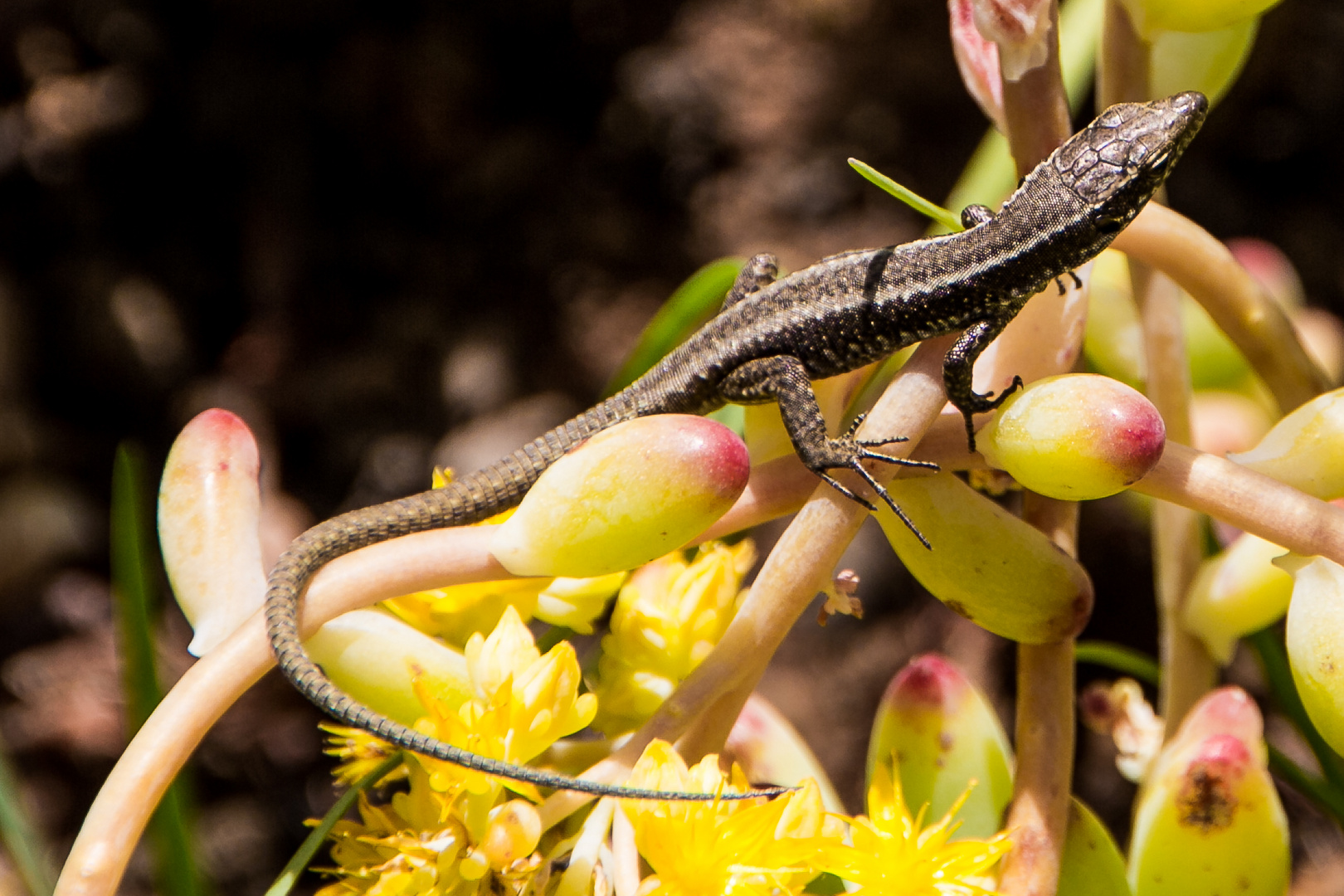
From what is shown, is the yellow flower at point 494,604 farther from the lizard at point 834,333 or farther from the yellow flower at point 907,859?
the yellow flower at point 907,859

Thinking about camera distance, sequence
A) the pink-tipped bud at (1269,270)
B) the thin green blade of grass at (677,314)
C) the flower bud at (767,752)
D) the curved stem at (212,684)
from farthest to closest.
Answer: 1. the pink-tipped bud at (1269,270)
2. the thin green blade of grass at (677,314)
3. the flower bud at (767,752)
4. the curved stem at (212,684)

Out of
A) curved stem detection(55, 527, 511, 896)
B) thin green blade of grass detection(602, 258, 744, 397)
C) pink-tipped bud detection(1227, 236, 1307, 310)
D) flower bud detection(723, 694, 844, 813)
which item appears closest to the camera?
curved stem detection(55, 527, 511, 896)

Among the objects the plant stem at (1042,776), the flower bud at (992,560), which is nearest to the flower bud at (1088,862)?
the plant stem at (1042,776)

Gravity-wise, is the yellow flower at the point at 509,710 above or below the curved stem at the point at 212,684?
below

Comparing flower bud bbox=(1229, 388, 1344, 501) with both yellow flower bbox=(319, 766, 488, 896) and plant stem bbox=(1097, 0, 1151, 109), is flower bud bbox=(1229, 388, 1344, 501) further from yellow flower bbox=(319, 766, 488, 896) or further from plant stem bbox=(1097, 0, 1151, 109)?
yellow flower bbox=(319, 766, 488, 896)

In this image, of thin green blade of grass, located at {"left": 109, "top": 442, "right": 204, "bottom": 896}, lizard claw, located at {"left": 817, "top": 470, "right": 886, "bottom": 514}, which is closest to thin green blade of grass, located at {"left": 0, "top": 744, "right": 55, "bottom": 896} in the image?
thin green blade of grass, located at {"left": 109, "top": 442, "right": 204, "bottom": 896}

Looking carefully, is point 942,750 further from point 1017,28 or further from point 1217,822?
point 1017,28

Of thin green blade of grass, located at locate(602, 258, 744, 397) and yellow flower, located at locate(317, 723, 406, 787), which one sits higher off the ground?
thin green blade of grass, located at locate(602, 258, 744, 397)
